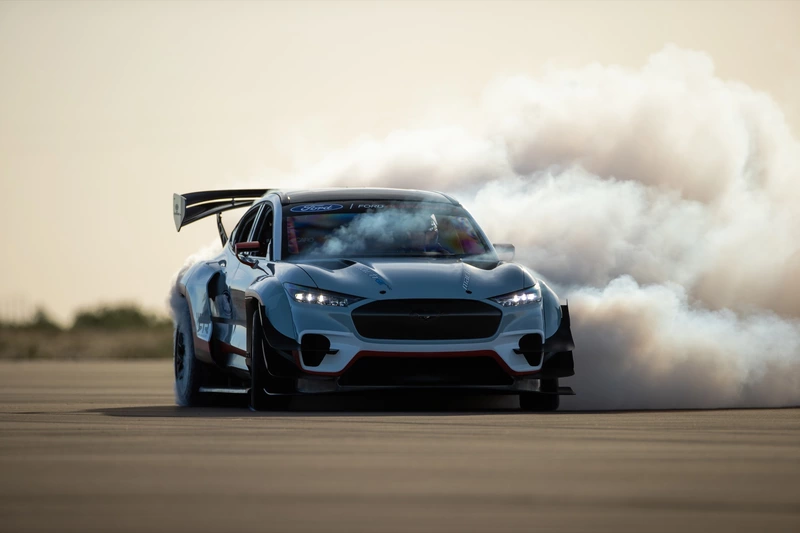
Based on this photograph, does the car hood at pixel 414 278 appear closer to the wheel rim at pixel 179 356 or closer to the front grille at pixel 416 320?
the front grille at pixel 416 320

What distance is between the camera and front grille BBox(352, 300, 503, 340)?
12.6 meters

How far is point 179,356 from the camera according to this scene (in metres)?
15.6

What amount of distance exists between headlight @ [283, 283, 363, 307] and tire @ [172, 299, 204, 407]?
7.96 ft

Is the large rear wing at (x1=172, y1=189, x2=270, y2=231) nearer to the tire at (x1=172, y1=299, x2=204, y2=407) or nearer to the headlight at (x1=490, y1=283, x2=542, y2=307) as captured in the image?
the tire at (x1=172, y1=299, x2=204, y2=407)

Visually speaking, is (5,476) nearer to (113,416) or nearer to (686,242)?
(113,416)

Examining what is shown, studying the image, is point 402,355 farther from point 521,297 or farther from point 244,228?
point 244,228

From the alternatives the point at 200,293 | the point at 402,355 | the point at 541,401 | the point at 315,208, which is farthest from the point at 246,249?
the point at 541,401

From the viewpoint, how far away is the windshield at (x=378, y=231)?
13781 mm

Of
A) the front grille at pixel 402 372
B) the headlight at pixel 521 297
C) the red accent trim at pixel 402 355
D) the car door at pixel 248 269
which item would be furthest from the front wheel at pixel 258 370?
the headlight at pixel 521 297

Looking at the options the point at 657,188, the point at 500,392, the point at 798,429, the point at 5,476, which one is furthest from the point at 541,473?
the point at 657,188

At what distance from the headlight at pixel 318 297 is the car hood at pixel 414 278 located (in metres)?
→ 0.04

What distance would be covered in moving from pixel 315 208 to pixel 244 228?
1.57 metres

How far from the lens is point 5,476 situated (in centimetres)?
812

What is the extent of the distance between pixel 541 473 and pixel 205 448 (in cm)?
221
